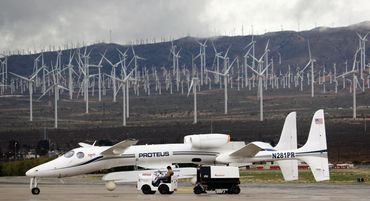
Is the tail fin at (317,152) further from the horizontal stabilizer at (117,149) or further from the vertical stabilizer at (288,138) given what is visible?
the horizontal stabilizer at (117,149)

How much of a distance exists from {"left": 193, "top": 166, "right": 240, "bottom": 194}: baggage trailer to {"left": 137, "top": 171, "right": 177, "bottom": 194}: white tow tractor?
1.44 meters

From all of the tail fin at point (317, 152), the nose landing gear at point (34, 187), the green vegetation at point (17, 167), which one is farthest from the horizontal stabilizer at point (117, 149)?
the green vegetation at point (17, 167)

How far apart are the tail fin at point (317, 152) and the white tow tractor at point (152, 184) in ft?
30.0

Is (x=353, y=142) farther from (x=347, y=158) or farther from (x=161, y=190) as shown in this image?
(x=161, y=190)

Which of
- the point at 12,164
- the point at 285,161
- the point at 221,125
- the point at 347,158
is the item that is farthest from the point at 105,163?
the point at 221,125

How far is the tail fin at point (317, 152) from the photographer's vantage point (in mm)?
56969

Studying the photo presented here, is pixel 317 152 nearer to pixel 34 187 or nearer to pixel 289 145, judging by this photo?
pixel 289 145

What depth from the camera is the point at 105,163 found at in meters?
56.8

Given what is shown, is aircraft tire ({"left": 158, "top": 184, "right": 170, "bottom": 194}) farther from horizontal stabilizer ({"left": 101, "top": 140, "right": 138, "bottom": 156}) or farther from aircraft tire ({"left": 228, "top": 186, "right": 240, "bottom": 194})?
horizontal stabilizer ({"left": 101, "top": 140, "right": 138, "bottom": 156})

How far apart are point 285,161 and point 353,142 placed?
3015 inches

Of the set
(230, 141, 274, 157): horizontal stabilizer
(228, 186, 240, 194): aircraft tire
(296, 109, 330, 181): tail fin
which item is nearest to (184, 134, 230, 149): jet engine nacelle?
(230, 141, 274, 157): horizontal stabilizer

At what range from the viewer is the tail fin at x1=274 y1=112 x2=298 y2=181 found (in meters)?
58.4

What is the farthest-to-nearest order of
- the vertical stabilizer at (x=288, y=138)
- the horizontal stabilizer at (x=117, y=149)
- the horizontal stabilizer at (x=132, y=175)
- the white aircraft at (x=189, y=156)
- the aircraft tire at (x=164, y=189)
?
the vertical stabilizer at (x=288, y=138), the white aircraft at (x=189, y=156), the horizontal stabilizer at (x=117, y=149), the horizontal stabilizer at (x=132, y=175), the aircraft tire at (x=164, y=189)

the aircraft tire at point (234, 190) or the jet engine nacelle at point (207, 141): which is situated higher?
the jet engine nacelle at point (207, 141)
